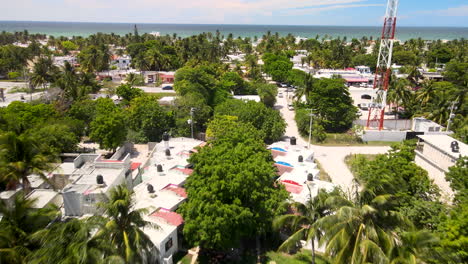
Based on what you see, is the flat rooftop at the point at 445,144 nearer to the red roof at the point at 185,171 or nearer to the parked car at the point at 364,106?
the red roof at the point at 185,171

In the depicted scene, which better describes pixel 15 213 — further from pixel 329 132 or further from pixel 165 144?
pixel 329 132

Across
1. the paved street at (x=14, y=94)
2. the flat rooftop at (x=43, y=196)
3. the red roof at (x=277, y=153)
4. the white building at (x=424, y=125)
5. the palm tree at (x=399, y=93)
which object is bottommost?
the flat rooftop at (x=43, y=196)

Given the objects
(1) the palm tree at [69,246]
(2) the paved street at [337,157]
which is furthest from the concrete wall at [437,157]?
(1) the palm tree at [69,246]

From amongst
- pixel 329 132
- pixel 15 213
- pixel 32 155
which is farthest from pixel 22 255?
pixel 329 132

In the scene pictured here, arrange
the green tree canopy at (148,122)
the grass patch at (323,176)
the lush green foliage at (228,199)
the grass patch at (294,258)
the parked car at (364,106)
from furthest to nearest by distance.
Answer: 1. the parked car at (364,106)
2. the green tree canopy at (148,122)
3. the grass patch at (323,176)
4. the grass patch at (294,258)
5. the lush green foliage at (228,199)

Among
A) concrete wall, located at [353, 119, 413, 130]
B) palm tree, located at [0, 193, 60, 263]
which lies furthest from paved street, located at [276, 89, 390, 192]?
palm tree, located at [0, 193, 60, 263]

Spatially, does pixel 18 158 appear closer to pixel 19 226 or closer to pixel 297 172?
pixel 19 226
